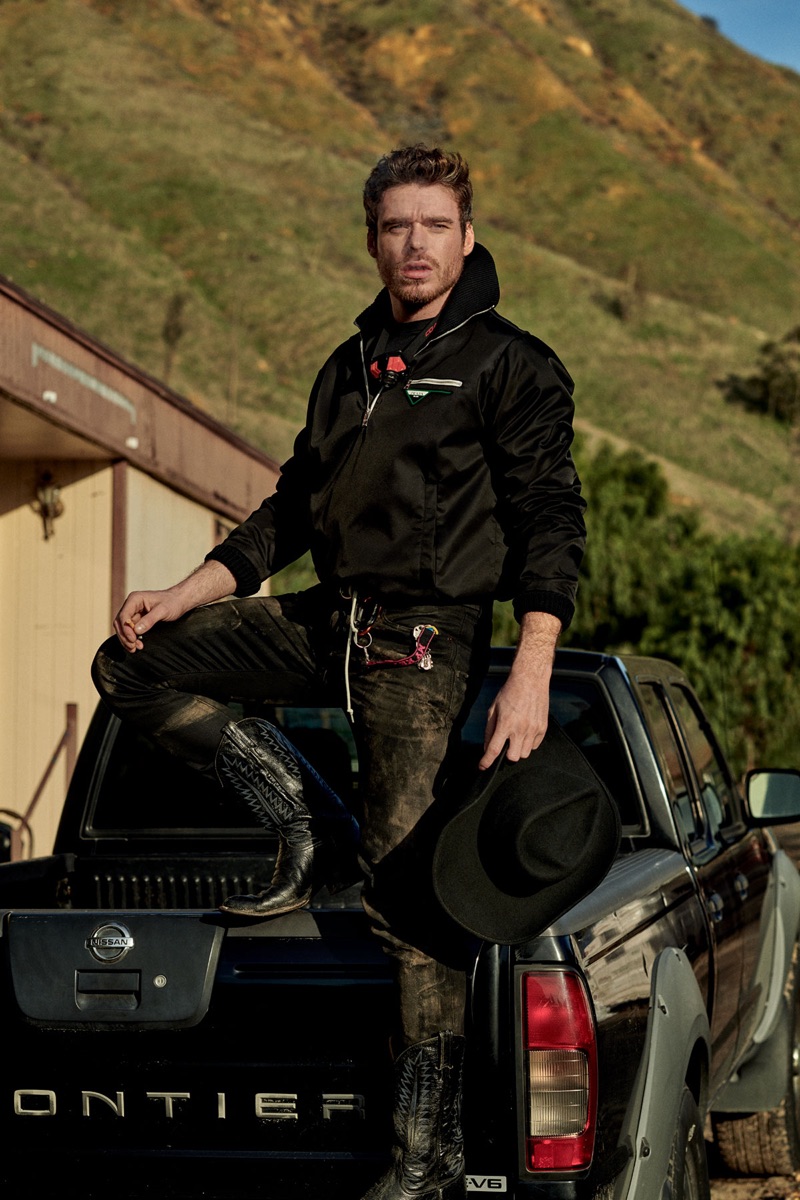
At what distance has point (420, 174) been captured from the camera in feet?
11.1

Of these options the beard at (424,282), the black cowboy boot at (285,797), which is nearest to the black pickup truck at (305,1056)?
the black cowboy boot at (285,797)

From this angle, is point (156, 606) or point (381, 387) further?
point (156, 606)

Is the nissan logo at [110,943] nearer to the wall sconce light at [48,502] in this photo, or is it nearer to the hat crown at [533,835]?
the hat crown at [533,835]

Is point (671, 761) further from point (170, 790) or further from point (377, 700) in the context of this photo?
point (377, 700)

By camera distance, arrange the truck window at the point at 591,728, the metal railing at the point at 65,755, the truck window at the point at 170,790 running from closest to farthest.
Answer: the truck window at the point at 591,728 → the truck window at the point at 170,790 → the metal railing at the point at 65,755

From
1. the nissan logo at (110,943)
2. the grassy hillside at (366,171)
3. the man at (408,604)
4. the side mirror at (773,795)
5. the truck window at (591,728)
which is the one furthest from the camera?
the grassy hillside at (366,171)

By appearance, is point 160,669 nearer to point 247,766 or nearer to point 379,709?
point 247,766

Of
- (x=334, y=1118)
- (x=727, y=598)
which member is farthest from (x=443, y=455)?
(x=727, y=598)

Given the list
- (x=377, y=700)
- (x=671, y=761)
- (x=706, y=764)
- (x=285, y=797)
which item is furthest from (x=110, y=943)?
(x=706, y=764)

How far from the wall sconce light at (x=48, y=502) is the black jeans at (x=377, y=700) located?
8.04m

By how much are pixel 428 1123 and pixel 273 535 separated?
1482mm

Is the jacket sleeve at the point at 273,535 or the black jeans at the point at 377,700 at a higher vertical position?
the jacket sleeve at the point at 273,535

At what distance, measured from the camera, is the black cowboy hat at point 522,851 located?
2.86 m

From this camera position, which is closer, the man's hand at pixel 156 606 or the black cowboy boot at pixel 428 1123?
the black cowboy boot at pixel 428 1123
